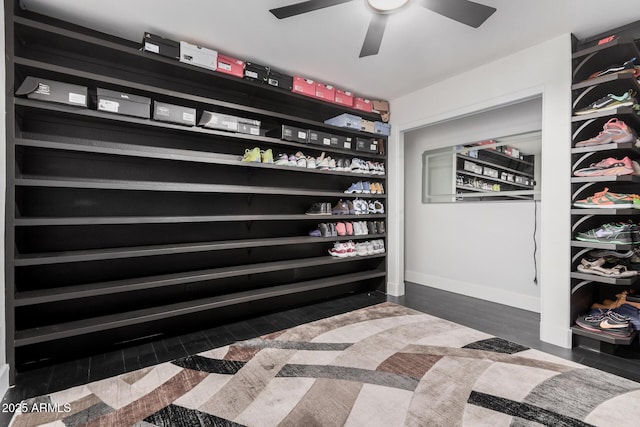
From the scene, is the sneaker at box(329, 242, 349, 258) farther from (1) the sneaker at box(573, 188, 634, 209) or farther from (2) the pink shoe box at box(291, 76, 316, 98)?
(1) the sneaker at box(573, 188, 634, 209)

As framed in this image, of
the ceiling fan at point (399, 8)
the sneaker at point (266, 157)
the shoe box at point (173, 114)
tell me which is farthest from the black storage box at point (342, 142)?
the shoe box at point (173, 114)

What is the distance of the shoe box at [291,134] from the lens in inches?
123

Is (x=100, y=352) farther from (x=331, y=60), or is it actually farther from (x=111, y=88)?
(x=331, y=60)

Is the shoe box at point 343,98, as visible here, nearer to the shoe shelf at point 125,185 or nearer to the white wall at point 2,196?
the shoe shelf at point 125,185

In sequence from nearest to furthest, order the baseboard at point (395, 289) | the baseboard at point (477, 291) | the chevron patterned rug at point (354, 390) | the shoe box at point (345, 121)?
the chevron patterned rug at point (354, 390)
the baseboard at point (477, 291)
the shoe box at point (345, 121)
the baseboard at point (395, 289)

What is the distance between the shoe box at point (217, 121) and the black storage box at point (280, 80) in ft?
1.89

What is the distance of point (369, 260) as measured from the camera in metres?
4.27

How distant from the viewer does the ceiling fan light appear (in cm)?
194

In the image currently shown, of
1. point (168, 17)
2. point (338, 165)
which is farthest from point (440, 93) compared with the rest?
point (168, 17)

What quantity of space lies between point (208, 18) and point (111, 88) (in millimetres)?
993

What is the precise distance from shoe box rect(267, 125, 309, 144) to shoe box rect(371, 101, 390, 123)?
120cm

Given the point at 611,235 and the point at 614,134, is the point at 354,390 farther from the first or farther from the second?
the point at 614,134

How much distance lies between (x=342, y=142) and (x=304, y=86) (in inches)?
31.1

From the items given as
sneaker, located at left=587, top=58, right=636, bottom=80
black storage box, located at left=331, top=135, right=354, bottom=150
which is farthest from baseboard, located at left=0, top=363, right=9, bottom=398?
sneaker, located at left=587, top=58, right=636, bottom=80
